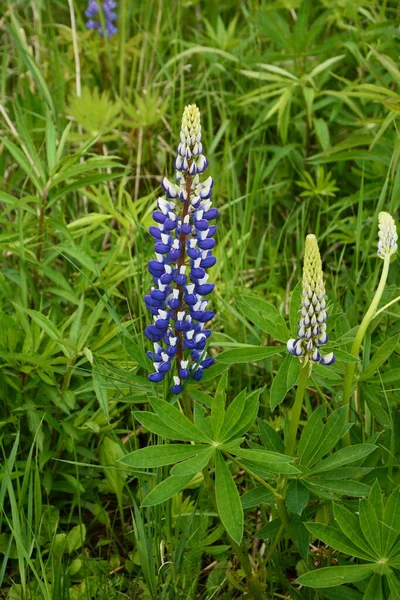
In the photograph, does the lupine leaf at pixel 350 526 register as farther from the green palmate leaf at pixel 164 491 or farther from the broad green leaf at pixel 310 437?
the green palmate leaf at pixel 164 491

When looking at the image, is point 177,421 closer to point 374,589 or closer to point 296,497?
point 296,497

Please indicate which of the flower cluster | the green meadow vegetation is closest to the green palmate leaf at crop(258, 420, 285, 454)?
the green meadow vegetation

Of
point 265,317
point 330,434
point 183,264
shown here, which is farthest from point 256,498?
point 183,264

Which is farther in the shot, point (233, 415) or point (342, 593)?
point (342, 593)

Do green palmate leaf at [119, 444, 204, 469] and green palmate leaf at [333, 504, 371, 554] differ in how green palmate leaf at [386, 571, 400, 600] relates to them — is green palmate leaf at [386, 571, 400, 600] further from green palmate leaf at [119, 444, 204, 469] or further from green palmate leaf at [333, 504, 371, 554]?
green palmate leaf at [119, 444, 204, 469]

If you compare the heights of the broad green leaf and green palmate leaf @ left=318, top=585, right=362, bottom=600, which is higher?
the broad green leaf

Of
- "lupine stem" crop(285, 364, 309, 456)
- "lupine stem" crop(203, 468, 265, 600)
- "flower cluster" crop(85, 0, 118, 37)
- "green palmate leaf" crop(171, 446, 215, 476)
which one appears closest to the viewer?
"green palmate leaf" crop(171, 446, 215, 476)

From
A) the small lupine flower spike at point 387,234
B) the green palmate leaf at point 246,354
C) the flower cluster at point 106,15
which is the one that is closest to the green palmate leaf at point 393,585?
the green palmate leaf at point 246,354
